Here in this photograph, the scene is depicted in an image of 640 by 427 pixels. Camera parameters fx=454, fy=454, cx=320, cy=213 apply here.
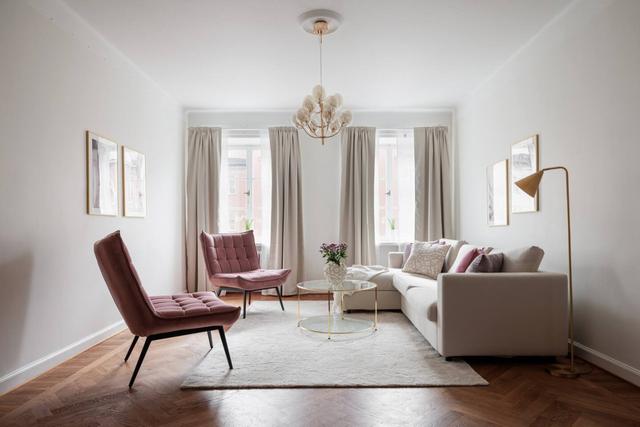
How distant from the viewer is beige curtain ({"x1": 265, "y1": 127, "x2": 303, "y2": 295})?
6.53 meters

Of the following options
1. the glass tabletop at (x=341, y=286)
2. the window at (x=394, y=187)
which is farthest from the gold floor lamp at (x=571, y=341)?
the window at (x=394, y=187)

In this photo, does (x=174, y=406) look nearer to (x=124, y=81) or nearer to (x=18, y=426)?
(x=18, y=426)

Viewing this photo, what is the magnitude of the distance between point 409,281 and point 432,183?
2.52 metres

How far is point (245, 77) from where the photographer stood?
5238 millimetres

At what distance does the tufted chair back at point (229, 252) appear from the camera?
524 centimetres

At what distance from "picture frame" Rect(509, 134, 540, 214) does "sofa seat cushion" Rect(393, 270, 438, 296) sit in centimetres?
112

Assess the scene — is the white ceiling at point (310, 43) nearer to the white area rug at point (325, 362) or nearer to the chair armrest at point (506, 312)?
the chair armrest at point (506, 312)

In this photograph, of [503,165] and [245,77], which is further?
[245,77]

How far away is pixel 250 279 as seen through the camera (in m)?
4.86

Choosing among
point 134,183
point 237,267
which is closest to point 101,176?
point 134,183

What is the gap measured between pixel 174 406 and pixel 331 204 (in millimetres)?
4477

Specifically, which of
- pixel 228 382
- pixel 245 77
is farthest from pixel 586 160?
pixel 245 77

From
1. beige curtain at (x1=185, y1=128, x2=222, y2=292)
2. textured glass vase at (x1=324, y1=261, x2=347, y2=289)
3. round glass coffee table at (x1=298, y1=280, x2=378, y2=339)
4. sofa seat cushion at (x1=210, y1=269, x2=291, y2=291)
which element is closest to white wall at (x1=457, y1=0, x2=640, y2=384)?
round glass coffee table at (x1=298, y1=280, x2=378, y2=339)

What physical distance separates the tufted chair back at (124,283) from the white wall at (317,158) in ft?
12.9
